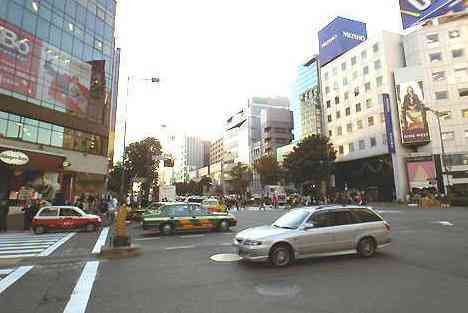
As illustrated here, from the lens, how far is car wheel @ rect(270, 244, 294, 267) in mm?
9125

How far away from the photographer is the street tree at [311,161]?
5178 centimetres

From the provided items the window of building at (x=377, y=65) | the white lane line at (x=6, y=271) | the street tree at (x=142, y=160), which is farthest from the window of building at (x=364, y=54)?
the white lane line at (x=6, y=271)

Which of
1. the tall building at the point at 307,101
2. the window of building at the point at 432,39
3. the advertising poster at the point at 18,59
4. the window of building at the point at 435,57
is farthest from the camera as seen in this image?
the tall building at the point at 307,101

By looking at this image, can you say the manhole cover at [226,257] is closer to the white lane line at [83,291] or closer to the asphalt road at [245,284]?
the asphalt road at [245,284]

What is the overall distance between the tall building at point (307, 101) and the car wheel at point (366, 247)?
229ft

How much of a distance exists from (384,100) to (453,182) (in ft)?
51.0

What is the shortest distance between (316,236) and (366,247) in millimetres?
1936

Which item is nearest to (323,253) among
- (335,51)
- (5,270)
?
(5,270)

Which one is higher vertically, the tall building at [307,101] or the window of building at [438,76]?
the tall building at [307,101]

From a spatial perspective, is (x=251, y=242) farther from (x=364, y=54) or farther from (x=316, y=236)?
(x=364, y=54)

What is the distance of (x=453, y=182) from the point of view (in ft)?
152

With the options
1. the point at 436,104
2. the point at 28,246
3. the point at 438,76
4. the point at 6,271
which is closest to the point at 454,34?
the point at 438,76

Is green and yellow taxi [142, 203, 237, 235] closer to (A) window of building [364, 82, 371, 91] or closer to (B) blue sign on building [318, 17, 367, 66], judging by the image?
(A) window of building [364, 82, 371, 91]

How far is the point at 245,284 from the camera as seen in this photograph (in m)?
7.54
